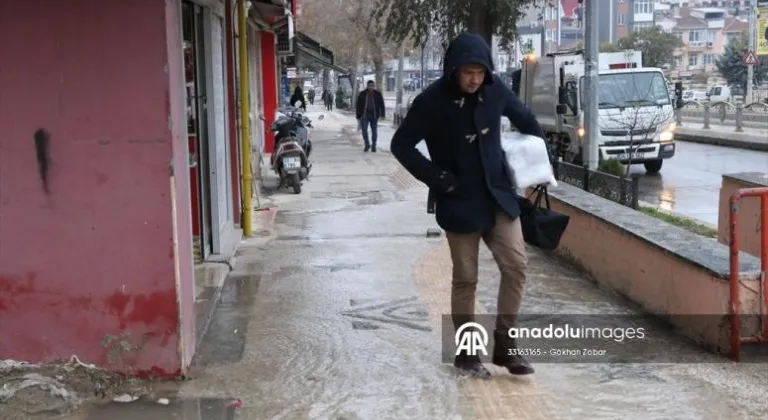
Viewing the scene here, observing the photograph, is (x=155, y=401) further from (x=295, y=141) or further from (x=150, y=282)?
(x=295, y=141)

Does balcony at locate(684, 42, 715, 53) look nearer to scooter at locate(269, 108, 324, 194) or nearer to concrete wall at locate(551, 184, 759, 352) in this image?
scooter at locate(269, 108, 324, 194)

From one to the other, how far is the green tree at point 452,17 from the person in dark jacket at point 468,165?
11171 mm

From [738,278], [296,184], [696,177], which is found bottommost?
[696,177]

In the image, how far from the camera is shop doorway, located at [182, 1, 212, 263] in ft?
24.4

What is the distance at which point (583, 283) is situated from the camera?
718cm

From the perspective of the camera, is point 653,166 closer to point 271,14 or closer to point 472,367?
point 271,14

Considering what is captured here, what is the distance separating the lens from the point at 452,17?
653 inches

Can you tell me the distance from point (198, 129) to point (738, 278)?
4.53 m

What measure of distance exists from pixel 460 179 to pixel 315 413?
1.39 m

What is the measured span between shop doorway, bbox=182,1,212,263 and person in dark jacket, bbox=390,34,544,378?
3267 mm

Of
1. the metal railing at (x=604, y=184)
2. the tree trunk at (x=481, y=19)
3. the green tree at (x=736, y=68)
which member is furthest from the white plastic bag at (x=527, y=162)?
the green tree at (x=736, y=68)

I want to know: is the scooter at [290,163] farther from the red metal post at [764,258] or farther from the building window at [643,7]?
the building window at [643,7]

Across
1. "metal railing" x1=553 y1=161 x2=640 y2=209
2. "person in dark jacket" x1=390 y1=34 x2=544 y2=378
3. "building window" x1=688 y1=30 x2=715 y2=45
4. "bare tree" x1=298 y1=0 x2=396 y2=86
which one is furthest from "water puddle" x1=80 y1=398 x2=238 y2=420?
"building window" x1=688 y1=30 x2=715 y2=45

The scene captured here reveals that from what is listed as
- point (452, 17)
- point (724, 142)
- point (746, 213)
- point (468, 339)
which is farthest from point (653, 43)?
point (468, 339)
